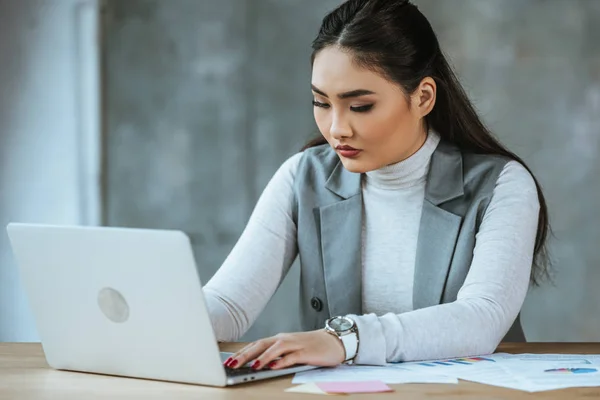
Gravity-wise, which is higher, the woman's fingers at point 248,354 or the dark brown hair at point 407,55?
the dark brown hair at point 407,55

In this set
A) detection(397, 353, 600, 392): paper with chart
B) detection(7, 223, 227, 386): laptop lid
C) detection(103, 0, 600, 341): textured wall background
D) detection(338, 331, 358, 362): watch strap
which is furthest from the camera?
detection(103, 0, 600, 341): textured wall background

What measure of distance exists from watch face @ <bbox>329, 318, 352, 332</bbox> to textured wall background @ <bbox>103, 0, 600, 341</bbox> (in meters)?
A: 2.39

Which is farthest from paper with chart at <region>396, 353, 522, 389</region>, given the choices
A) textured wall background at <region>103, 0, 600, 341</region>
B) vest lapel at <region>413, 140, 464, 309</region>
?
textured wall background at <region>103, 0, 600, 341</region>

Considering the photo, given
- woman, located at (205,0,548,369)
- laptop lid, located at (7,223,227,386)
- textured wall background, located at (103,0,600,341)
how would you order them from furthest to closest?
textured wall background, located at (103,0,600,341) < woman, located at (205,0,548,369) < laptop lid, located at (7,223,227,386)

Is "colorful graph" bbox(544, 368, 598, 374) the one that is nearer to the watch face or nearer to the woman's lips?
the watch face

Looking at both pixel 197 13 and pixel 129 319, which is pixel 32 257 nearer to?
pixel 129 319

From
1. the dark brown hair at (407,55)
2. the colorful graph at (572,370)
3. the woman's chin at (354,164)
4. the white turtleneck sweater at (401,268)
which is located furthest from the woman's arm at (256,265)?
the colorful graph at (572,370)

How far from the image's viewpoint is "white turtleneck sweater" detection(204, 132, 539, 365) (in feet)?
5.68

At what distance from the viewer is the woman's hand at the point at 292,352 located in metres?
1.56

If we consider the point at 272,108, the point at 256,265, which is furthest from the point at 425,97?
the point at 272,108

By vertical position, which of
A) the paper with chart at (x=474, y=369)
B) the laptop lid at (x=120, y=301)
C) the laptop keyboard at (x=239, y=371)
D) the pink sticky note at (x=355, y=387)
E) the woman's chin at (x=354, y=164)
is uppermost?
the woman's chin at (x=354, y=164)

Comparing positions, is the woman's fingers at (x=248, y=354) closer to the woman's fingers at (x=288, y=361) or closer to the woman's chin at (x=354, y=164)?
the woman's fingers at (x=288, y=361)

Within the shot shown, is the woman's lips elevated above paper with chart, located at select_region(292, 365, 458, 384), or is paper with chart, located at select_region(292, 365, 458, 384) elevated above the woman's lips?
the woman's lips

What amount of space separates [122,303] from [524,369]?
2.22ft
